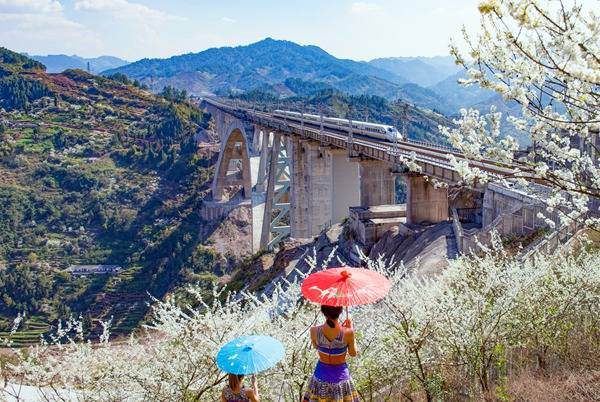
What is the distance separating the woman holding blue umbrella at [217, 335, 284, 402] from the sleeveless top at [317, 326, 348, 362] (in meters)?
0.39

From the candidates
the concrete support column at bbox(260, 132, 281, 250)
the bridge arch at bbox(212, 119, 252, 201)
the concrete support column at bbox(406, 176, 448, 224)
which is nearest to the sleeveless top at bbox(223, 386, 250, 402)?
the concrete support column at bbox(406, 176, 448, 224)

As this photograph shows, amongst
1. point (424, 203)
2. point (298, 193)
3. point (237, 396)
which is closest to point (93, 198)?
point (298, 193)

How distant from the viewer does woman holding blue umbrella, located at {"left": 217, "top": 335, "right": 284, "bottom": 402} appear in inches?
206

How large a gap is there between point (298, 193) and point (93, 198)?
5063cm

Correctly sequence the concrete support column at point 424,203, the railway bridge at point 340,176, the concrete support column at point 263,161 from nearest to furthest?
the railway bridge at point 340,176, the concrete support column at point 424,203, the concrete support column at point 263,161

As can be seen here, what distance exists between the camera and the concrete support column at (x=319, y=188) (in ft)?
117

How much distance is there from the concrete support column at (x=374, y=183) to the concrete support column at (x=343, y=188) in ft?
21.5

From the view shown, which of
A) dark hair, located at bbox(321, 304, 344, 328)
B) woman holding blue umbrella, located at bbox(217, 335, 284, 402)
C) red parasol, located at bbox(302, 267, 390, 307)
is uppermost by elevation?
red parasol, located at bbox(302, 267, 390, 307)

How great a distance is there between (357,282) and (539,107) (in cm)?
240

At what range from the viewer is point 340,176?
3597 cm

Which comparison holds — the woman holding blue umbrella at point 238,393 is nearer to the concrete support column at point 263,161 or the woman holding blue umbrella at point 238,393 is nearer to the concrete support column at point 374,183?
the concrete support column at point 374,183

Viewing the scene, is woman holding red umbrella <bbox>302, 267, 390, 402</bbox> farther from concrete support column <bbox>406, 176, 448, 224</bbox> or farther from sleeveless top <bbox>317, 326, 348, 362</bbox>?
concrete support column <bbox>406, 176, 448, 224</bbox>

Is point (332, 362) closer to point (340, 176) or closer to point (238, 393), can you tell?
point (238, 393)

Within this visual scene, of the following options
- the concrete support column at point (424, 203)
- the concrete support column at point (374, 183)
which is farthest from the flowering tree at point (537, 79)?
the concrete support column at point (374, 183)
